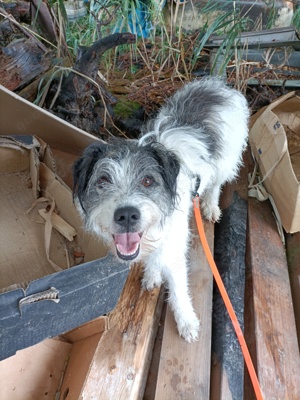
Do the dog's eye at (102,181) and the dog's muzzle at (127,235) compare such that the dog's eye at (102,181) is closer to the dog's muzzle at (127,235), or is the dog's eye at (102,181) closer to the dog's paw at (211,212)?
the dog's muzzle at (127,235)

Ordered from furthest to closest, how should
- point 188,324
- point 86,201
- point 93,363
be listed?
point 188,324 → point 93,363 → point 86,201

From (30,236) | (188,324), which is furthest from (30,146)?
(188,324)

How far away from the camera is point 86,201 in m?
1.86

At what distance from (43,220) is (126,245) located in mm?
1091

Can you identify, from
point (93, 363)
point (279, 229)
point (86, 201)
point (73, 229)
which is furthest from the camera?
point (279, 229)

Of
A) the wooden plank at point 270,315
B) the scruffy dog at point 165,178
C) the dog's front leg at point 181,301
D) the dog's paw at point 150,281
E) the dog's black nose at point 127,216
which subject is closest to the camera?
the dog's black nose at point 127,216

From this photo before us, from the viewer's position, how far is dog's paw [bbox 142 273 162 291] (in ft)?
7.94

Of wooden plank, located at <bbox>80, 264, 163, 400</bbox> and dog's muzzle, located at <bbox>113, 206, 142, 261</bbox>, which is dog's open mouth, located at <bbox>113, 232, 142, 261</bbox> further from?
wooden plank, located at <bbox>80, 264, 163, 400</bbox>

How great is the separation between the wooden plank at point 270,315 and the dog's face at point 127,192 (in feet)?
3.00

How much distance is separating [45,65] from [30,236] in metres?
1.43

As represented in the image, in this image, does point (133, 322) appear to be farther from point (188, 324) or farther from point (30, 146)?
point (30, 146)

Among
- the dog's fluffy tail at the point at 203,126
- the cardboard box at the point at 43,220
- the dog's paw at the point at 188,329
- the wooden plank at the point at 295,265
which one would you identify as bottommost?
the wooden plank at the point at 295,265

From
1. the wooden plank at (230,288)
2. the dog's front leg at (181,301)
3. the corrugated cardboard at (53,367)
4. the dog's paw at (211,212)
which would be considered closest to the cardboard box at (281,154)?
the wooden plank at (230,288)

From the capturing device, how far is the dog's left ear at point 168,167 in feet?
6.02
